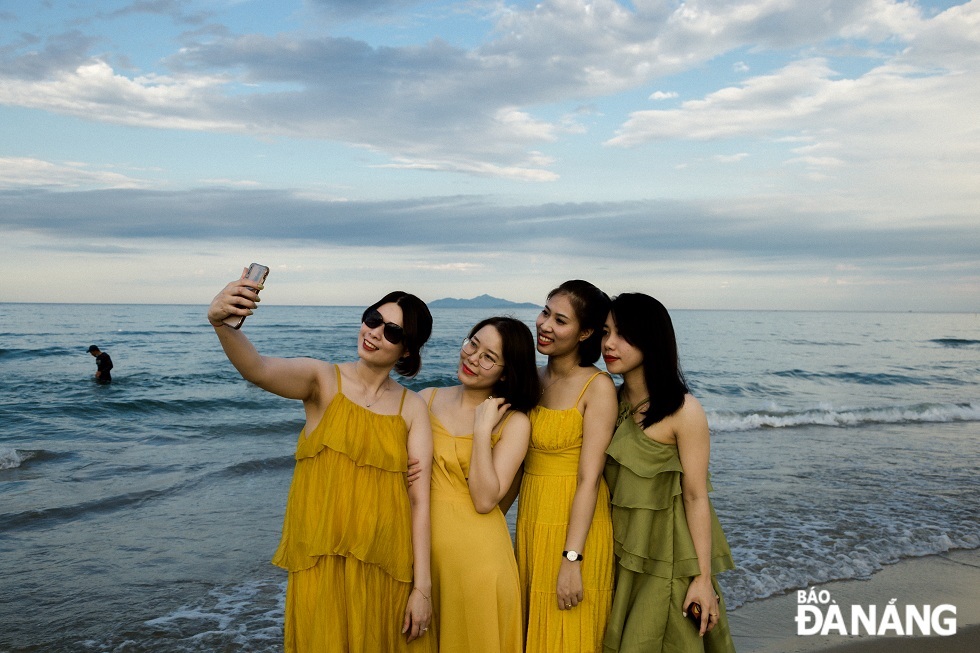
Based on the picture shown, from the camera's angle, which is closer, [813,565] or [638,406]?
[638,406]

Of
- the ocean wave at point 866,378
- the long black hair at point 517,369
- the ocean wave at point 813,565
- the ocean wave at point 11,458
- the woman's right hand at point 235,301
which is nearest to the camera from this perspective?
the woman's right hand at point 235,301

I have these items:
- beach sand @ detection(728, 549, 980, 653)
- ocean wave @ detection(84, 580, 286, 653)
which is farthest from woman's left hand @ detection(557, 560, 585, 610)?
ocean wave @ detection(84, 580, 286, 653)

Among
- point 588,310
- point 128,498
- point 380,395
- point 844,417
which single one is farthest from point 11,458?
point 844,417

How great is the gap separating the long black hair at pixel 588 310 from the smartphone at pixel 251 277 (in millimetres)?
1457

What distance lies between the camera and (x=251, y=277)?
8.29ft

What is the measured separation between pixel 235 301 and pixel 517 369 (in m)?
1.32

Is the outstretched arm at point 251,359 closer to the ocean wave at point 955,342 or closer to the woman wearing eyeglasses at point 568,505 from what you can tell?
the woman wearing eyeglasses at point 568,505

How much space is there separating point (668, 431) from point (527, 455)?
67cm

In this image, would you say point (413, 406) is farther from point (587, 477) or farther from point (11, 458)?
point (11, 458)

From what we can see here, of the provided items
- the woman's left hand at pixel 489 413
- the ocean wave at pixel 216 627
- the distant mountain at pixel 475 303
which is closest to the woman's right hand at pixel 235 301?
the woman's left hand at pixel 489 413

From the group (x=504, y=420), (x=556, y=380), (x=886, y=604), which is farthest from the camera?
(x=886, y=604)

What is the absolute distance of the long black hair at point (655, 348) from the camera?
322 centimetres

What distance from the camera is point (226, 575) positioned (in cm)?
A: 655

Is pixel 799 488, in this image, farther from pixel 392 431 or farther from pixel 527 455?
pixel 392 431
